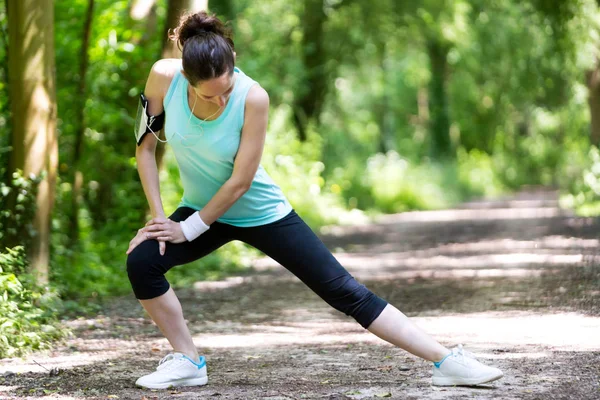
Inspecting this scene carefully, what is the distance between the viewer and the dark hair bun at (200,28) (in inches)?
175

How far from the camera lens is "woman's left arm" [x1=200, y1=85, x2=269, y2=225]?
4.46m

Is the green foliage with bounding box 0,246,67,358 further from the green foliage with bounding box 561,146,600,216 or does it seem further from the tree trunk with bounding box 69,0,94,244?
the green foliage with bounding box 561,146,600,216

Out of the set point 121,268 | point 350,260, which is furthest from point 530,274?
point 121,268

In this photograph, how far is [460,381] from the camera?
15.0ft

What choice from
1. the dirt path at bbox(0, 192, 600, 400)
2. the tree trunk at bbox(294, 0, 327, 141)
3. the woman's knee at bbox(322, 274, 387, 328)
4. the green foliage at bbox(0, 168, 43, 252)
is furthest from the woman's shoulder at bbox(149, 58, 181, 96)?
the tree trunk at bbox(294, 0, 327, 141)

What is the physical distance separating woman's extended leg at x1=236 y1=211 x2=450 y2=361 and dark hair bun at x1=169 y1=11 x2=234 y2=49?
3.22 ft

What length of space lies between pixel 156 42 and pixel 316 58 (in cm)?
1478

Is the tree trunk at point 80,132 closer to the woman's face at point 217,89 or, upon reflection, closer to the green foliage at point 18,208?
the green foliage at point 18,208

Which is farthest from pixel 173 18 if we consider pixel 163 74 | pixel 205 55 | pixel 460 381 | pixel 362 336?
pixel 460 381

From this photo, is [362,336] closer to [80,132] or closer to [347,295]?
[347,295]

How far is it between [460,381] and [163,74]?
2.14 m

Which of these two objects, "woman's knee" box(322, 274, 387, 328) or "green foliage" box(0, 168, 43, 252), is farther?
"green foliage" box(0, 168, 43, 252)

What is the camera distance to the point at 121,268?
10320mm

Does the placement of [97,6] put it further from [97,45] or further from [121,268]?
[121,268]
